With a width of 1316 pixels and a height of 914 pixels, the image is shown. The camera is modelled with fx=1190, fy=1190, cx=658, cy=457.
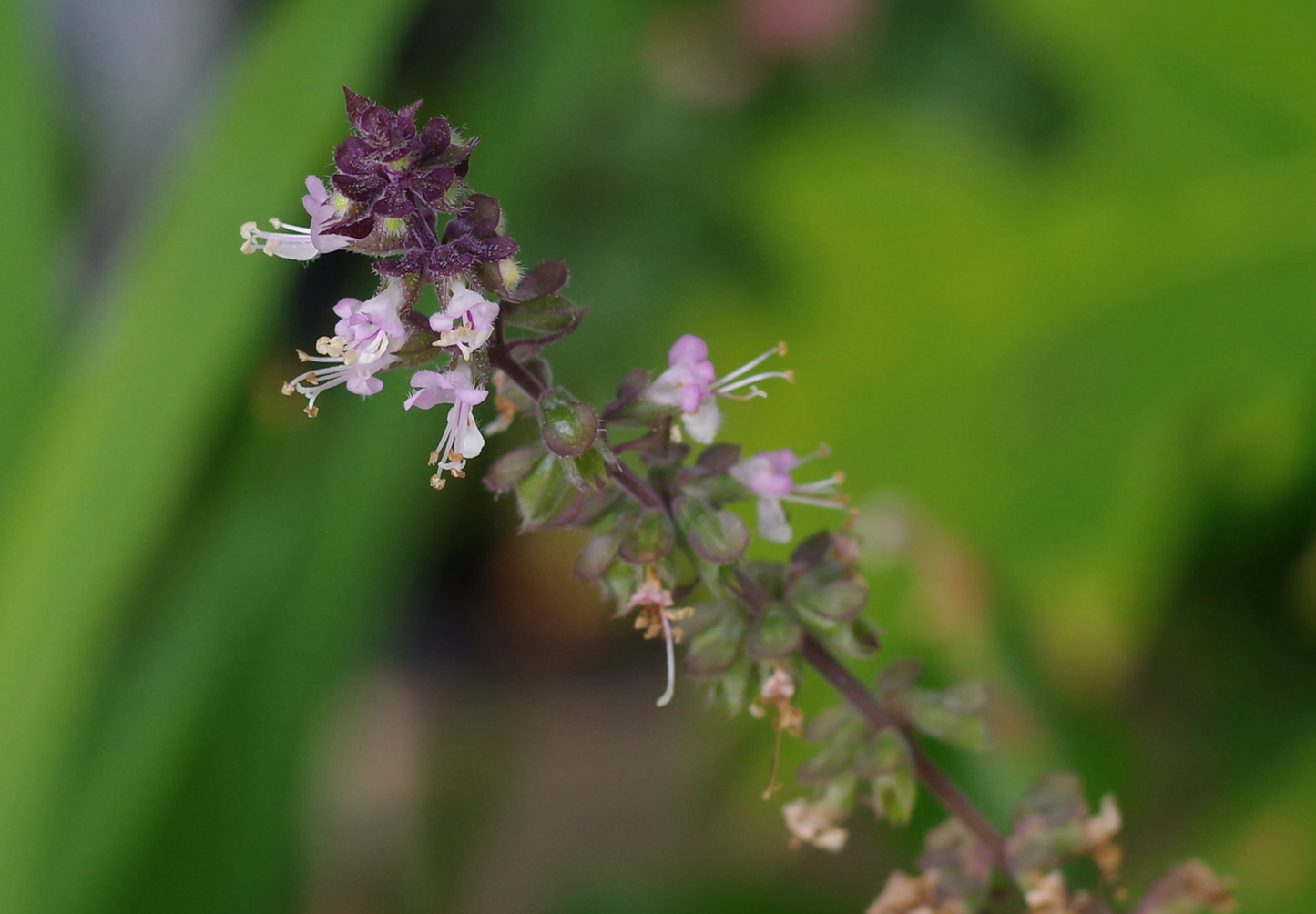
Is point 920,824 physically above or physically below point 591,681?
below

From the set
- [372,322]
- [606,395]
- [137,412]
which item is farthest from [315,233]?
[606,395]

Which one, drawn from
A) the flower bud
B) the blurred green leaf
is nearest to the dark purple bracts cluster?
the flower bud

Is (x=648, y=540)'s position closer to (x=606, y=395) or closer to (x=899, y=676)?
(x=899, y=676)

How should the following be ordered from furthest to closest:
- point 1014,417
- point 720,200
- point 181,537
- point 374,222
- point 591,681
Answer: point 591,681
point 720,200
point 1014,417
point 181,537
point 374,222

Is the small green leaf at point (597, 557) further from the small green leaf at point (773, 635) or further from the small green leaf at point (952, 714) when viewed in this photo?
the small green leaf at point (952, 714)

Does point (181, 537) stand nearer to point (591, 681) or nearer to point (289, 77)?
point (289, 77)

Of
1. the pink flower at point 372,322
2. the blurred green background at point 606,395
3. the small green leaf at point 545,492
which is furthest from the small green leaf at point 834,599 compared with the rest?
the blurred green background at point 606,395

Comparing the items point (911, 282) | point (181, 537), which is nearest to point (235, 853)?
point (181, 537)

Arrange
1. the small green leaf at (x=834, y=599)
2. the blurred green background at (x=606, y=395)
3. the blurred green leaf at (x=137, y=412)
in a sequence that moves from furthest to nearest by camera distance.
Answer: the blurred green background at (x=606, y=395) < the blurred green leaf at (x=137, y=412) < the small green leaf at (x=834, y=599)
